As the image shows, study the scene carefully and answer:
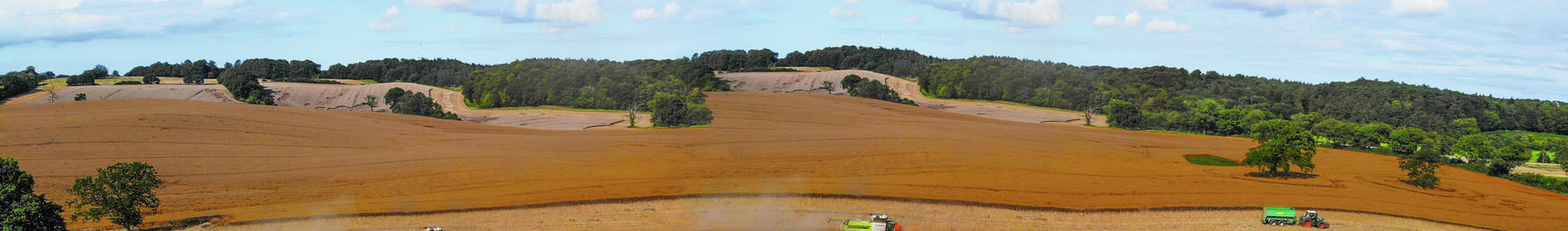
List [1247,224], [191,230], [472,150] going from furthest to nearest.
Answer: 1. [472,150]
2. [1247,224]
3. [191,230]

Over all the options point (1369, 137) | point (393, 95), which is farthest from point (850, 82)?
point (1369, 137)

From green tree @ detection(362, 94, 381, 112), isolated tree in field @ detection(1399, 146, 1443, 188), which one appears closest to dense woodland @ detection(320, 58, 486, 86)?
green tree @ detection(362, 94, 381, 112)

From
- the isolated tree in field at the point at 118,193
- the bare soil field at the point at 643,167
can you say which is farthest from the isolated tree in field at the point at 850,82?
the isolated tree in field at the point at 118,193

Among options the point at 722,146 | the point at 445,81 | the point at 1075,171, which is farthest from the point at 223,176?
the point at 445,81

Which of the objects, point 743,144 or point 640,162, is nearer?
point 640,162

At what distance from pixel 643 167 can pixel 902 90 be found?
4007 inches

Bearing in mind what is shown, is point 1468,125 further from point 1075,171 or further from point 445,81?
point 445,81

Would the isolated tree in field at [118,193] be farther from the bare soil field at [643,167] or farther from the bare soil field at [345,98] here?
the bare soil field at [345,98]

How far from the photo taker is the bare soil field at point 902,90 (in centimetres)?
11794

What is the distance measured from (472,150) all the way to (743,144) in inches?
801

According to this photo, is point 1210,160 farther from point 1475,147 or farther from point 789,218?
point 789,218

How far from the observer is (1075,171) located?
63.2 meters

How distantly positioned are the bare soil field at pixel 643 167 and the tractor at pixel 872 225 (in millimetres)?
2717

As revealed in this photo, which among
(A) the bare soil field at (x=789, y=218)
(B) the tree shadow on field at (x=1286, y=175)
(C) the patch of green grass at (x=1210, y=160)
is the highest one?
(C) the patch of green grass at (x=1210, y=160)
